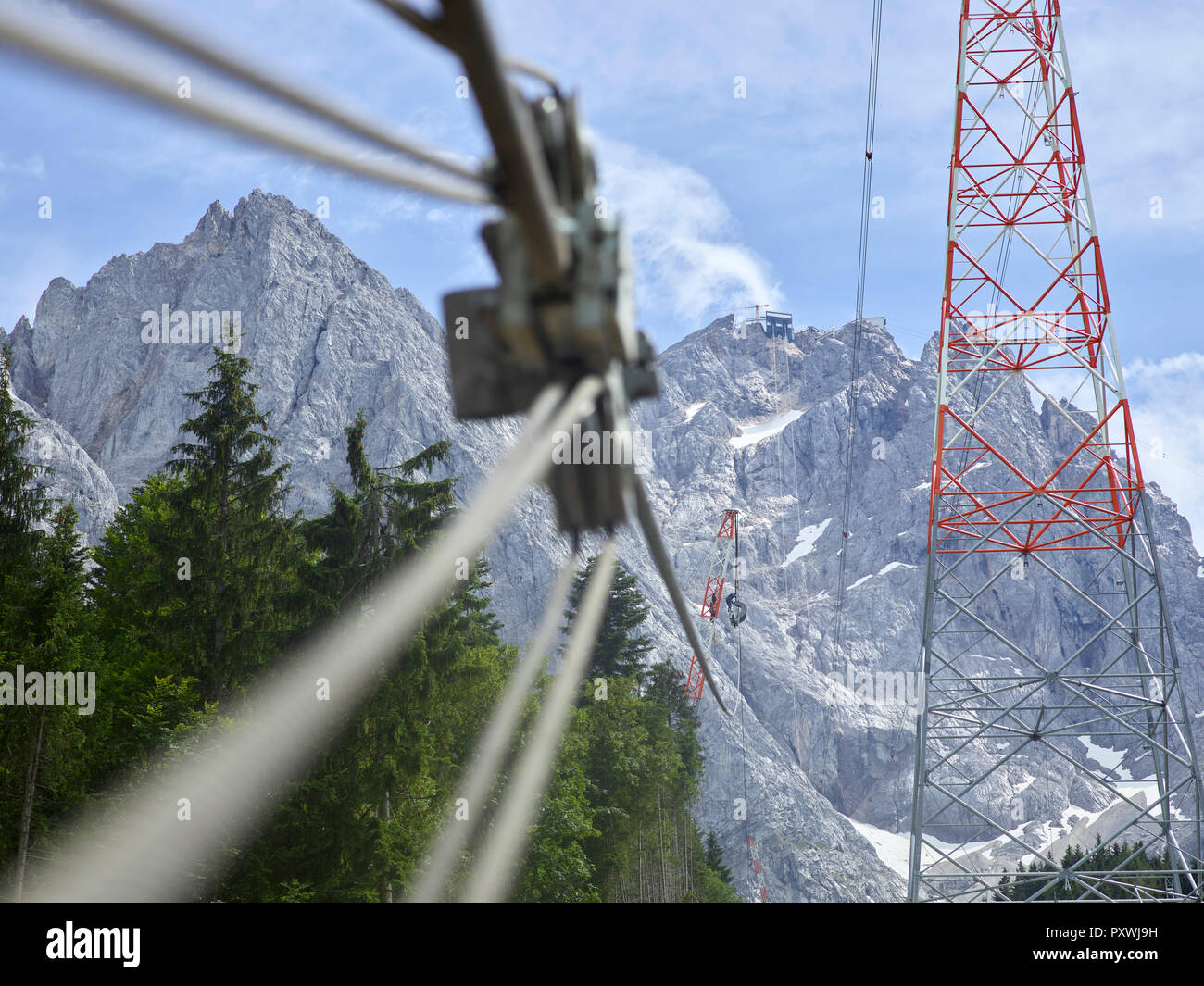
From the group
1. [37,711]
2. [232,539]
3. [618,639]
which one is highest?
[232,539]

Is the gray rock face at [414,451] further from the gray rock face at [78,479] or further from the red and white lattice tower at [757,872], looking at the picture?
the red and white lattice tower at [757,872]

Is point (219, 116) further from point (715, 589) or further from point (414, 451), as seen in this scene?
point (414, 451)

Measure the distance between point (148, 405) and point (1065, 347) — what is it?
132168mm

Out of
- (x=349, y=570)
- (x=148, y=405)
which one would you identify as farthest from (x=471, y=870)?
(x=148, y=405)

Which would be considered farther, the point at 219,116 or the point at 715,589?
the point at 715,589

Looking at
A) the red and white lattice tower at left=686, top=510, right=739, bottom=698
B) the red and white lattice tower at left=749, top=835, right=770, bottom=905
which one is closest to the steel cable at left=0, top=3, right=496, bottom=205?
the red and white lattice tower at left=686, top=510, right=739, bottom=698

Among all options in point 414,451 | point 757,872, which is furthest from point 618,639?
point 414,451

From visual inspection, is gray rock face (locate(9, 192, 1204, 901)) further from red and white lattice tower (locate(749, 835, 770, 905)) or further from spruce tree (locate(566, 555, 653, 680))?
spruce tree (locate(566, 555, 653, 680))

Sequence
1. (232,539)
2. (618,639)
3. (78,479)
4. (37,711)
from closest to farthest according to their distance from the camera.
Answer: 1. (37,711)
2. (232,539)
3. (618,639)
4. (78,479)

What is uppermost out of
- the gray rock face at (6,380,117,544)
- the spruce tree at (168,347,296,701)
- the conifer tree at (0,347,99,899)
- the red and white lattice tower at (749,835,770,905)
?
the gray rock face at (6,380,117,544)

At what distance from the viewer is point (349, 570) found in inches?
928

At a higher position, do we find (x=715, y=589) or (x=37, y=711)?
(x=715, y=589)

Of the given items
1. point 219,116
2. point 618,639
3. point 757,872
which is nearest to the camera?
point 219,116

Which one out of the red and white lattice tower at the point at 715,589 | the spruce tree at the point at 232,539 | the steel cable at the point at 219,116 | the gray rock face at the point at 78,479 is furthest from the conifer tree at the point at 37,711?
the gray rock face at the point at 78,479
